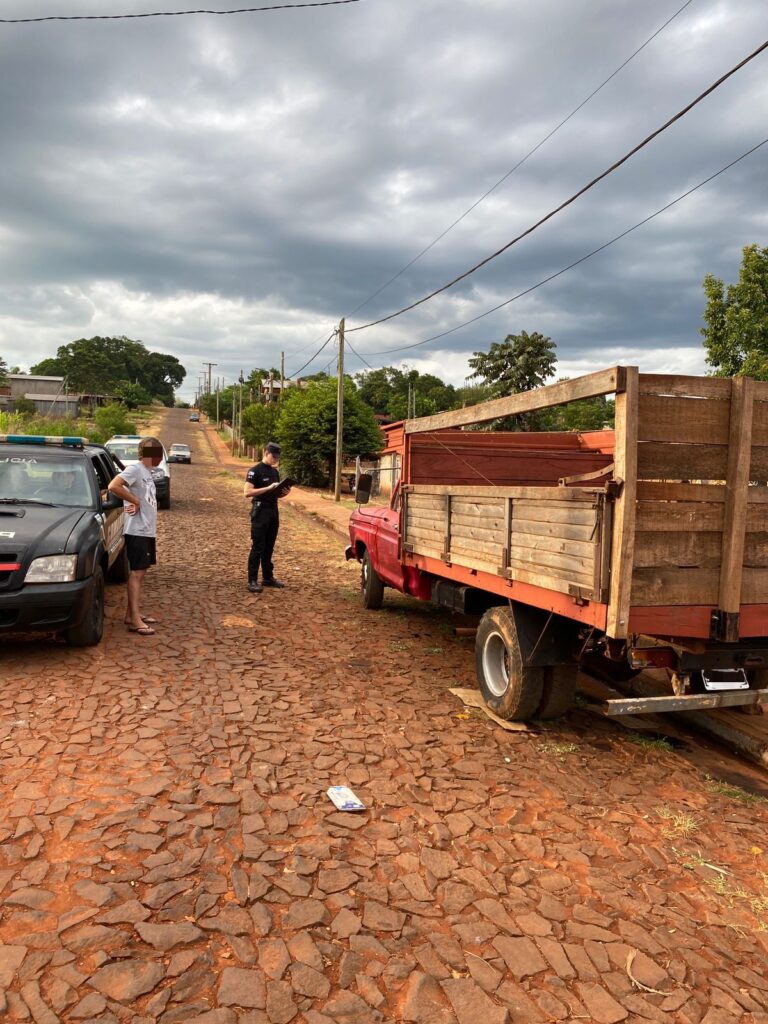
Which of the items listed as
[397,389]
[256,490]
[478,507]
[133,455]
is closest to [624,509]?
[478,507]

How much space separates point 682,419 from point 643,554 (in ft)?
2.32

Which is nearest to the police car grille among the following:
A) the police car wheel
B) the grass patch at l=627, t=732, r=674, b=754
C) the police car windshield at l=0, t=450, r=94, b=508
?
the police car wheel

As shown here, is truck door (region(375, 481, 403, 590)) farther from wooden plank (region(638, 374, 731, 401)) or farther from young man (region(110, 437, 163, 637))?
wooden plank (region(638, 374, 731, 401))

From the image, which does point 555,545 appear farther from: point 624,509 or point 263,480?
point 263,480

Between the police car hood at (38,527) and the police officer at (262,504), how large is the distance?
8.53ft

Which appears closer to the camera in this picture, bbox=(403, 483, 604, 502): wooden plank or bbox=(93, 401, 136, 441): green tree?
bbox=(403, 483, 604, 502): wooden plank

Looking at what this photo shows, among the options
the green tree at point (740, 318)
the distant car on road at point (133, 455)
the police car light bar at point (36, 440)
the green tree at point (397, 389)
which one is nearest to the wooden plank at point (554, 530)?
the police car light bar at point (36, 440)

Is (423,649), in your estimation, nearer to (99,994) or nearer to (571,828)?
(571,828)

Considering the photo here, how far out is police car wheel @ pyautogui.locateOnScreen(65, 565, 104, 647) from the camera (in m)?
5.39

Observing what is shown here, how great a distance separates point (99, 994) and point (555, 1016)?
4.77ft

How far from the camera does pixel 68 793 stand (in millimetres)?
3303

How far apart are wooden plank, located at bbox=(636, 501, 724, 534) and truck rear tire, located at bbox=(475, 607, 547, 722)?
1.33 m

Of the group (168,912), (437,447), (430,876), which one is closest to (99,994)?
(168,912)

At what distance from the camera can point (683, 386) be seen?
10.9ft
